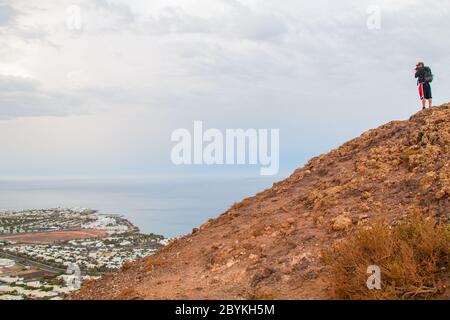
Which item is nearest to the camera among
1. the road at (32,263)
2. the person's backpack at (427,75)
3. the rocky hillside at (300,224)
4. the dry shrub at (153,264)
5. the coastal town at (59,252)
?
the rocky hillside at (300,224)

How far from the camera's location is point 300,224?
9164 mm

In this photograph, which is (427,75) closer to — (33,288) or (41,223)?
(33,288)

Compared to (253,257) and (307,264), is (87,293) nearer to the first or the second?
(253,257)

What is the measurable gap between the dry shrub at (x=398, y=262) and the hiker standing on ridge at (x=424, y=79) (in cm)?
868

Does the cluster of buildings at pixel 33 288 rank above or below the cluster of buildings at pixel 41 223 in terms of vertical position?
below

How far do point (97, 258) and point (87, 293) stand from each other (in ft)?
74.3

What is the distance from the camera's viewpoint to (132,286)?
26.5ft

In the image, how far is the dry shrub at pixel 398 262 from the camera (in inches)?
201

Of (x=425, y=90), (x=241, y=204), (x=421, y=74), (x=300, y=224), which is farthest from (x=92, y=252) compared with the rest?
(x=421, y=74)

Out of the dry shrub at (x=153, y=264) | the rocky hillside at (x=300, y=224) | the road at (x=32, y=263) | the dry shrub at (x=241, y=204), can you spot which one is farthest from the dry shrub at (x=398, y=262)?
the road at (x=32, y=263)

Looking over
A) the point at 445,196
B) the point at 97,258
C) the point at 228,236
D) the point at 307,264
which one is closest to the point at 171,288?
the point at 307,264

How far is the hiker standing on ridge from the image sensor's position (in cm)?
1316

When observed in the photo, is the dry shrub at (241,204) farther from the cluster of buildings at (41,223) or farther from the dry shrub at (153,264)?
the cluster of buildings at (41,223)

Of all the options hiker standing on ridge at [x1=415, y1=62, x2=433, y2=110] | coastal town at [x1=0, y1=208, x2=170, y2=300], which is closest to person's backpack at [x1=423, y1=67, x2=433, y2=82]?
hiker standing on ridge at [x1=415, y1=62, x2=433, y2=110]
